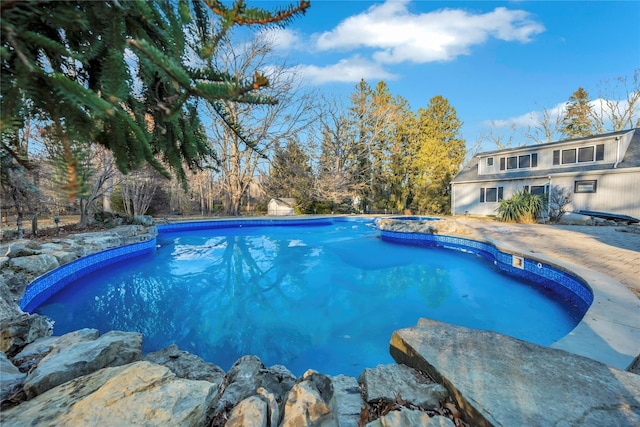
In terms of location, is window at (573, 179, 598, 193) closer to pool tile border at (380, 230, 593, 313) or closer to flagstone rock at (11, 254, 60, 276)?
pool tile border at (380, 230, 593, 313)

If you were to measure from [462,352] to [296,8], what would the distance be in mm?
2474

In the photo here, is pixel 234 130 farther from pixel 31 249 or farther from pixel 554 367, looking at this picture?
pixel 31 249

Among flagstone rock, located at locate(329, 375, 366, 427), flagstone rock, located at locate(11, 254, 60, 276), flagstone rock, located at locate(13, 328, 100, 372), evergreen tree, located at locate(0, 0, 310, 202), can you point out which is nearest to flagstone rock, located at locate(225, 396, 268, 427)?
flagstone rock, located at locate(329, 375, 366, 427)

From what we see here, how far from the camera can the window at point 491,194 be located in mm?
18547

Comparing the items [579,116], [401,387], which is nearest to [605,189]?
[579,116]

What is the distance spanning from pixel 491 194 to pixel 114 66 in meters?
22.0

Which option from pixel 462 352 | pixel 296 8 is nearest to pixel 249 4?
pixel 296 8

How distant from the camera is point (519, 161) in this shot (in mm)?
18250

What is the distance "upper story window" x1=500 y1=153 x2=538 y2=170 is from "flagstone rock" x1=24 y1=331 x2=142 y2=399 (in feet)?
71.0

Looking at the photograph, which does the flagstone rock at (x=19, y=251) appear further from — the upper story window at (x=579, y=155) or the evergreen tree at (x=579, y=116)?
the evergreen tree at (x=579, y=116)

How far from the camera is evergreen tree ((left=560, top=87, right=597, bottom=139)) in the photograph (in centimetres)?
2436

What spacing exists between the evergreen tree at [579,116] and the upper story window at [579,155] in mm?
11786

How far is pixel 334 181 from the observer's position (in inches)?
856

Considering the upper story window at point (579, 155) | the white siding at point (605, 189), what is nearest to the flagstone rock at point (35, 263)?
the white siding at point (605, 189)
